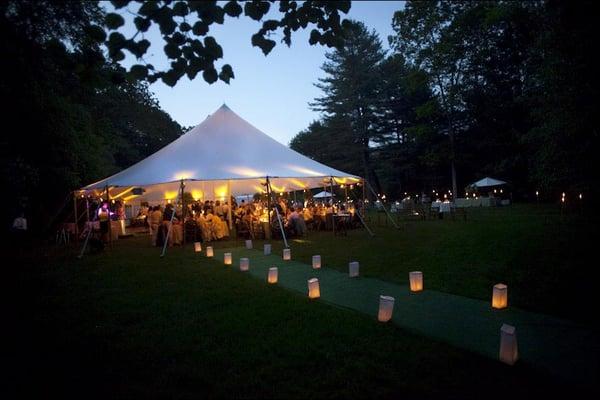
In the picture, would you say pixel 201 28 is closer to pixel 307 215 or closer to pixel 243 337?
pixel 243 337

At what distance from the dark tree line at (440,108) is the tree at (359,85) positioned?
0.09 metres

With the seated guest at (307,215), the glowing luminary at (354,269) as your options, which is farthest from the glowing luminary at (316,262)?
the seated guest at (307,215)

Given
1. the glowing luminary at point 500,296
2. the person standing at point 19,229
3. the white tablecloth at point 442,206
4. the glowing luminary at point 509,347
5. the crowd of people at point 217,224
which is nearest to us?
the glowing luminary at point 509,347

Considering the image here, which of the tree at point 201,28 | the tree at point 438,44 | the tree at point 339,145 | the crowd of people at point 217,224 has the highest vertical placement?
the tree at point 438,44

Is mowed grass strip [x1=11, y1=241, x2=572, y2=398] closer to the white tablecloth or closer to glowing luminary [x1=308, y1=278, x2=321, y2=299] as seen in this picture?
glowing luminary [x1=308, y1=278, x2=321, y2=299]

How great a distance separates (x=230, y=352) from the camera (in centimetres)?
324

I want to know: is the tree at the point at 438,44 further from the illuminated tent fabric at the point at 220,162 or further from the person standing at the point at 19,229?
the person standing at the point at 19,229

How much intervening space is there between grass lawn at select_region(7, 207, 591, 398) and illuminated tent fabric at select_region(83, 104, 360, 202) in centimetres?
420

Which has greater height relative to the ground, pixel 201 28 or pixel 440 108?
pixel 440 108

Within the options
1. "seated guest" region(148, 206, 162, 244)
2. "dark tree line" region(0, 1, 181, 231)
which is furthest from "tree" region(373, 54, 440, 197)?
"seated guest" region(148, 206, 162, 244)

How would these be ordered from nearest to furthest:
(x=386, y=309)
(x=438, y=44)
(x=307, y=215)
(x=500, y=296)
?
(x=386, y=309)
(x=500, y=296)
(x=307, y=215)
(x=438, y=44)

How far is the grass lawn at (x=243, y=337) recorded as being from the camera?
104 inches

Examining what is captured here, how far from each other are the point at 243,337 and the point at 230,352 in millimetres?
347

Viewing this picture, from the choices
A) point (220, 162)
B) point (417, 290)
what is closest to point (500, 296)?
point (417, 290)
